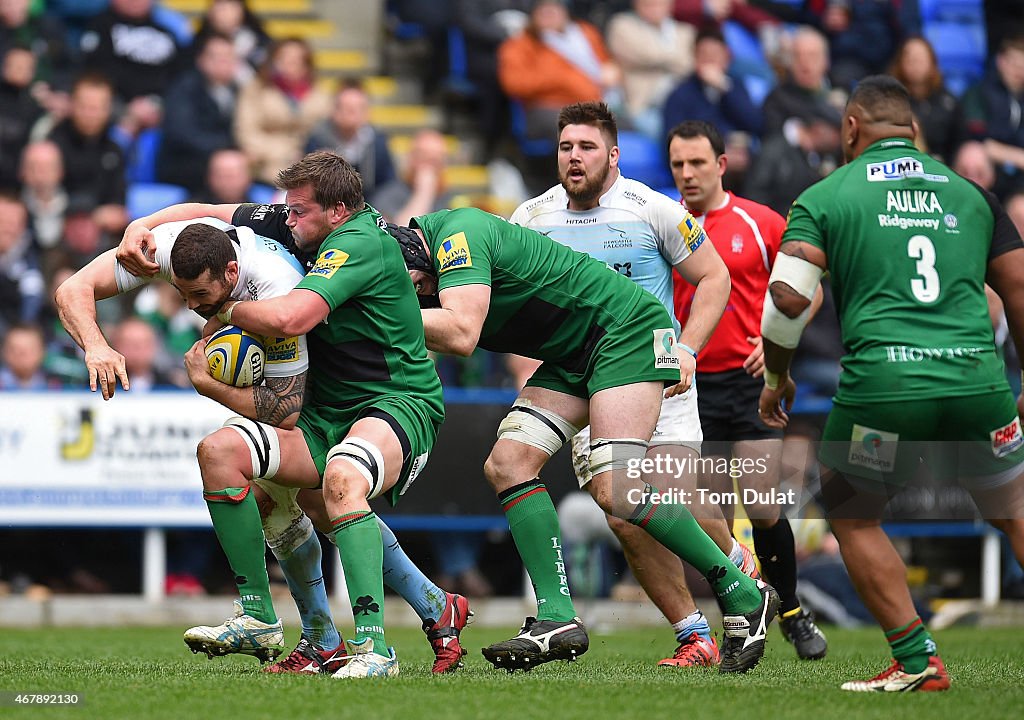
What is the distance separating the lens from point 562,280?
667 cm

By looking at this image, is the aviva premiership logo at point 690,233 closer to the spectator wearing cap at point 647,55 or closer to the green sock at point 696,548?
the green sock at point 696,548

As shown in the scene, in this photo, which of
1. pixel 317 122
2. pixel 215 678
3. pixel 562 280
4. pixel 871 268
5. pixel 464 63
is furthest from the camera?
pixel 464 63

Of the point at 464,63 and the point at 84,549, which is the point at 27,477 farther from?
the point at 464,63

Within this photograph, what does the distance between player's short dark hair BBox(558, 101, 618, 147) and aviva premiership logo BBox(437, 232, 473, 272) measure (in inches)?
51.0

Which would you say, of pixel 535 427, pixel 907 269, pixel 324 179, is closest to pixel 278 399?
pixel 324 179

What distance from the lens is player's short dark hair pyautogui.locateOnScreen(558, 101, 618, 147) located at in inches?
290

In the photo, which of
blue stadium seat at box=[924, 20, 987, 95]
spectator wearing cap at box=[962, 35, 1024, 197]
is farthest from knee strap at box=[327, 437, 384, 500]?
blue stadium seat at box=[924, 20, 987, 95]

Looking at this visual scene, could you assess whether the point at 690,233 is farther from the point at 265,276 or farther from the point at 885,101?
the point at 265,276

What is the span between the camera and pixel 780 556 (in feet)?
27.0

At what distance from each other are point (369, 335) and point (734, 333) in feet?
9.39

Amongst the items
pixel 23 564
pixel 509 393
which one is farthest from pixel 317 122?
pixel 23 564

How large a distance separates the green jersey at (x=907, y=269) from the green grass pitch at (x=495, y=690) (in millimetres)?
1148

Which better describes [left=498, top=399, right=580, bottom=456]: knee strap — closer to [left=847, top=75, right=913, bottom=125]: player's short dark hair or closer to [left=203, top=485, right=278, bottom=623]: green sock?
[left=203, top=485, right=278, bottom=623]: green sock

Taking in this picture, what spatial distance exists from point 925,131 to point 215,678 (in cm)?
1079
